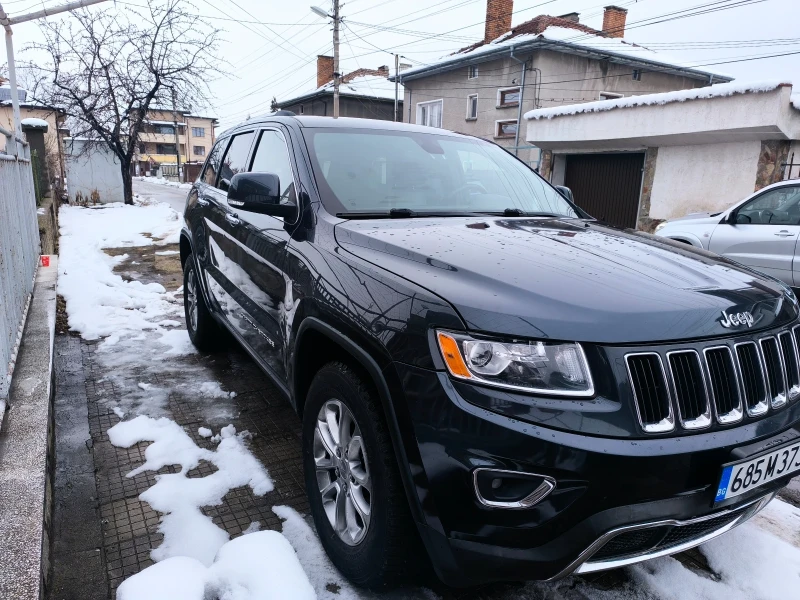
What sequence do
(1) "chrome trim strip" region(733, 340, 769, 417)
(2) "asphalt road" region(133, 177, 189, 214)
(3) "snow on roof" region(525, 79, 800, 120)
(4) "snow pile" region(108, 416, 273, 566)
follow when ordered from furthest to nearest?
(2) "asphalt road" region(133, 177, 189, 214), (3) "snow on roof" region(525, 79, 800, 120), (4) "snow pile" region(108, 416, 273, 566), (1) "chrome trim strip" region(733, 340, 769, 417)

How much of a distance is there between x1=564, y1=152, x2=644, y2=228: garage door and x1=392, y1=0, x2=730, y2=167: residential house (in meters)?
2.80

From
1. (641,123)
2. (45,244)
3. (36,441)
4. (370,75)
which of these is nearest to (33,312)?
(36,441)

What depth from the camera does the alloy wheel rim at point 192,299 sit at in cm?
493

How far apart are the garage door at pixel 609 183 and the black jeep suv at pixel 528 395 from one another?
13293 mm

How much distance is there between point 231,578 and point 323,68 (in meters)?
38.0

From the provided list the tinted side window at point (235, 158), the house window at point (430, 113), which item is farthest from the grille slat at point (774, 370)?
the house window at point (430, 113)

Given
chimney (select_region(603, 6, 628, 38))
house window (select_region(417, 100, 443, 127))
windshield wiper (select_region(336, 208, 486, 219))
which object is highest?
chimney (select_region(603, 6, 628, 38))

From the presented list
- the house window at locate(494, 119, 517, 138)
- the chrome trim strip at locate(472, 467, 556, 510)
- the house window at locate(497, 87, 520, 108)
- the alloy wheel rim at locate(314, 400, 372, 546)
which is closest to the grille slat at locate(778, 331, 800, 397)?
the chrome trim strip at locate(472, 467, 556, 510)

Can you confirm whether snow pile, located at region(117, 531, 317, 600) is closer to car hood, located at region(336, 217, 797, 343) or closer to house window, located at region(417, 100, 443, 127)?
car hood, located at region(336, 217, 797, 343)

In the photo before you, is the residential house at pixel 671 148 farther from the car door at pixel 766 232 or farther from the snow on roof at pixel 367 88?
the snow on roof at pixel 367 88

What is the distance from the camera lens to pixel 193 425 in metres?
3.70

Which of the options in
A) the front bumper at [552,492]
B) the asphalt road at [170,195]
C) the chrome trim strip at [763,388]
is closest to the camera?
the front bumper at [552,492]

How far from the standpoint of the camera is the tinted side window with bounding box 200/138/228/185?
4531mm

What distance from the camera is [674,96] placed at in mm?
12680
